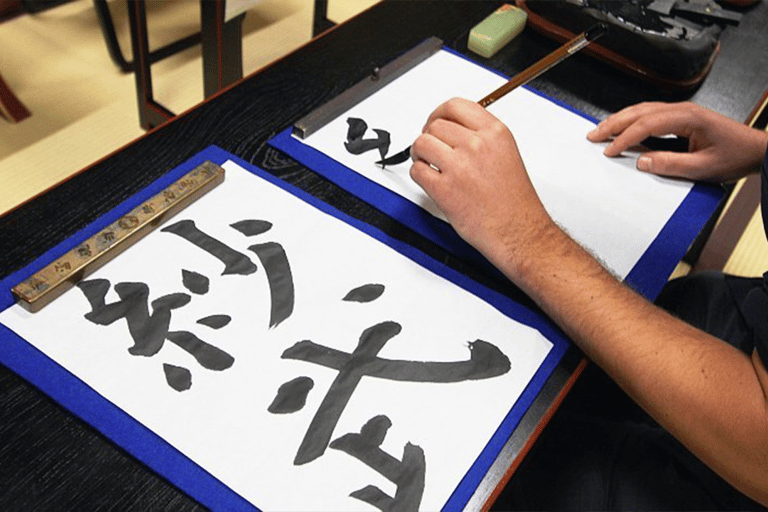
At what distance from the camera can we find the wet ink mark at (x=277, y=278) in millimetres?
665

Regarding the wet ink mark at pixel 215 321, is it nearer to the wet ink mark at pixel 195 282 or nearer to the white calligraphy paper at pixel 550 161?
the wet ink mark at pixel 195 282

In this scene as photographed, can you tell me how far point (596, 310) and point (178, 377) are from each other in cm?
40

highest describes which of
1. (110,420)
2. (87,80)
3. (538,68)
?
(538,68)

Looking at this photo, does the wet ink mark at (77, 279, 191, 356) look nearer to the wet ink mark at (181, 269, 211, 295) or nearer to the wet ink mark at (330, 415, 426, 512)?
the wet ink mark at (181, 269, 211, 295)

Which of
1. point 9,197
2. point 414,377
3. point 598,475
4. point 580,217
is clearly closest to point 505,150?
point 580,217

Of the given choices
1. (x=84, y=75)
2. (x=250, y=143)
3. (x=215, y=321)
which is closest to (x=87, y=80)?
(x=84, y=75)

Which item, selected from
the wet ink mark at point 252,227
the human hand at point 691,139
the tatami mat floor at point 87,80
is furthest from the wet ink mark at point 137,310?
the tatami mat floor at point 87,80

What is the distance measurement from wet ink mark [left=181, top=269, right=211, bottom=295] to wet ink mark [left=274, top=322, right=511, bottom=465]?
11 cm

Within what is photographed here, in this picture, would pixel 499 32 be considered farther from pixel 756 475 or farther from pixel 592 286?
pixel 756 475

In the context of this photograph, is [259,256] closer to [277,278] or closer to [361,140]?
[277,278]

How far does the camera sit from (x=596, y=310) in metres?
0.69

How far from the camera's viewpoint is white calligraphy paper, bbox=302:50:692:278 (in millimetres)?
815

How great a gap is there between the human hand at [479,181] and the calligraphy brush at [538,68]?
56 millimetres

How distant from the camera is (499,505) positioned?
88 centimetres
